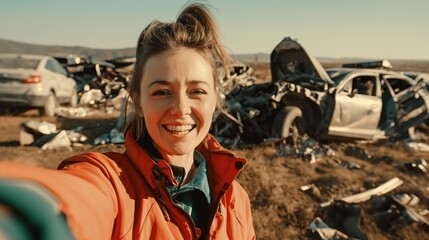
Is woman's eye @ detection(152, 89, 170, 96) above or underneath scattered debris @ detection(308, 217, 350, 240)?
above

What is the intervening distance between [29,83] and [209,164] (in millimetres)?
8426

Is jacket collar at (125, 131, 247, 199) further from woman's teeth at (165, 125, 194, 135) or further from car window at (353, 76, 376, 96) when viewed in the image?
car window at (353, 76, 376, 96)

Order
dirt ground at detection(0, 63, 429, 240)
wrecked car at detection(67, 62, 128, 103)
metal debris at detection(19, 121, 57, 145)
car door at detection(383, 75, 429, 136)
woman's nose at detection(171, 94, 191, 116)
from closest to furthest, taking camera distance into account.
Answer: woman's nose at detection(171, 94, 191, 116) < dirt ground at detection(0, 63, 429, 240) < metal debris at detection(19, 121, 57, 145) < car door at detection(383, 75, 429, 136) < wrecked car at detection(67, 62, 128, 103)

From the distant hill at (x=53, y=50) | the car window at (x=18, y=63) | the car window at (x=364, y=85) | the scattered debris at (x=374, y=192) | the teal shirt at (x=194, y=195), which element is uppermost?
the teal shirt at (x=194, y=195)

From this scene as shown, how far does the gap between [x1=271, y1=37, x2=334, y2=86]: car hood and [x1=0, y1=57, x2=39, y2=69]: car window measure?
5637 millimetres

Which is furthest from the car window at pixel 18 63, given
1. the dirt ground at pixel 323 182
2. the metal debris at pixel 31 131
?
the metal debris at pixel 31 131

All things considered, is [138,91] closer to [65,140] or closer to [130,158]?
[130,158]

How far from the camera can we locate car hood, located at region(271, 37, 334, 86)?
806 centimetres

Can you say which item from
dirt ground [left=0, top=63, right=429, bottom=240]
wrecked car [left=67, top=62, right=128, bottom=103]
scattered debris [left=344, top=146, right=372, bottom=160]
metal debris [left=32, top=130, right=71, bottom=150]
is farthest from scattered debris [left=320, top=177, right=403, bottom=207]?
wrecked car [left=67, top=62, right=128, bottom=103]

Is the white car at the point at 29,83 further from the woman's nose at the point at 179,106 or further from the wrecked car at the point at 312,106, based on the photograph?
the woman's nose at the point at 179,106

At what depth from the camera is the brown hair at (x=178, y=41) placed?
4.82ft

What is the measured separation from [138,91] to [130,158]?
347 millimetres

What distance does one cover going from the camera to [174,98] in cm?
139

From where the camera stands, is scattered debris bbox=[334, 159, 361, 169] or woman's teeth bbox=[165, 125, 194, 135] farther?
scattered debris bbox=[334, 159, 361, 169]
